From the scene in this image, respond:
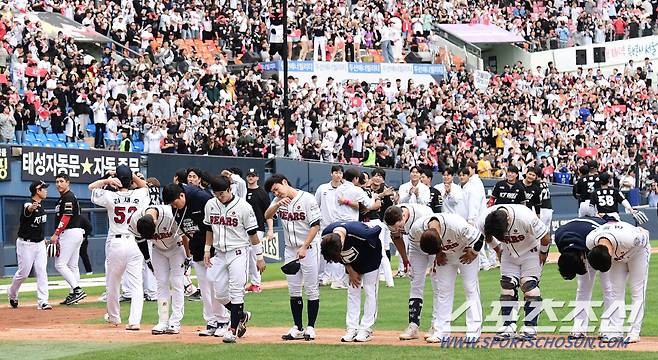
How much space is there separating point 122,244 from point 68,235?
13.5ft

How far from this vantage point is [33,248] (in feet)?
64.8

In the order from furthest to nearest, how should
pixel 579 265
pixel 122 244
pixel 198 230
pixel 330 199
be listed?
1. pixel 330 199
2. pixel 122 244
3. pixel 198 230
4. pixel 579 265

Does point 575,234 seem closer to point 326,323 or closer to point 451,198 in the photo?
point 326,323

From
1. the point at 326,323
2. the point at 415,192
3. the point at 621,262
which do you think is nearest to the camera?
the point at 621,262

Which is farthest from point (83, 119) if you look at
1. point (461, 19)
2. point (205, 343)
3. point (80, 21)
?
point (461, 19)

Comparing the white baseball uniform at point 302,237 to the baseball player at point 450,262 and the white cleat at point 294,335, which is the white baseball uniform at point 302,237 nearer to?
the white cleat at point 294,335

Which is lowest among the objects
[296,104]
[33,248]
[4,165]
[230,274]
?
[33,248]

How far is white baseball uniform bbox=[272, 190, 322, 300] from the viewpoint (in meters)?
14.6

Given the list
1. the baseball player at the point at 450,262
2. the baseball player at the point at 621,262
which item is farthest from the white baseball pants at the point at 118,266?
the baseball player at the point at 621,262

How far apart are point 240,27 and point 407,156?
940 cm

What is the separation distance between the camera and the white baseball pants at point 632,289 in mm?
13453

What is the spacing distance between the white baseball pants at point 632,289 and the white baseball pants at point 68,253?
970 centimetres

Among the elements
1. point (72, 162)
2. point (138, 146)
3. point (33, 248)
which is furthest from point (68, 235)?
point (138, 146)

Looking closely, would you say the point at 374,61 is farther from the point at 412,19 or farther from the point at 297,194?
the point at 297,194
